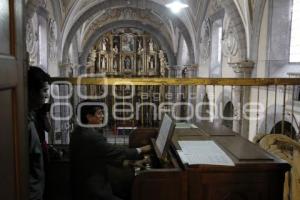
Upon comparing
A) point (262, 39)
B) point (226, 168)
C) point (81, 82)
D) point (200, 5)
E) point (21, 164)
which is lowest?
point (226, 168)

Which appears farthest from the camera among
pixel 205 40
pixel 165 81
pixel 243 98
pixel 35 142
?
pixel 205 40

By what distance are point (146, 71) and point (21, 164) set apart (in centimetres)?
2066

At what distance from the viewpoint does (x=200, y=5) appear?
42.1 feet

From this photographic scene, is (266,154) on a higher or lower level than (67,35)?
lower

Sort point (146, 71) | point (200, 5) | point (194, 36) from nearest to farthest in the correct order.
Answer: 1. point (200, 5)
2. point (194, 36)
3. point (146, 71)

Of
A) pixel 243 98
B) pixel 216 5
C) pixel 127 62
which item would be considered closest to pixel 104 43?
pixel 127 62

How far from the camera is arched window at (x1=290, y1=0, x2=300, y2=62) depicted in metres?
7.17

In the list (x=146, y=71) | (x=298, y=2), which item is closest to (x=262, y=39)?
(x=298, y=2)

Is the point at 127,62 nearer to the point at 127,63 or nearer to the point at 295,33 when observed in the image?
the point at 127,63

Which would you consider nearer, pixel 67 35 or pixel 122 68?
pixel 67 35

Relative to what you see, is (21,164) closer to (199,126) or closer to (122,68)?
(199,126)

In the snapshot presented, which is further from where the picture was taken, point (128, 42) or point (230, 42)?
point (128, 42)

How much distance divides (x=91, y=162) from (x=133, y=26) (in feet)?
57.2

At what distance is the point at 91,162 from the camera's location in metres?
2.64
